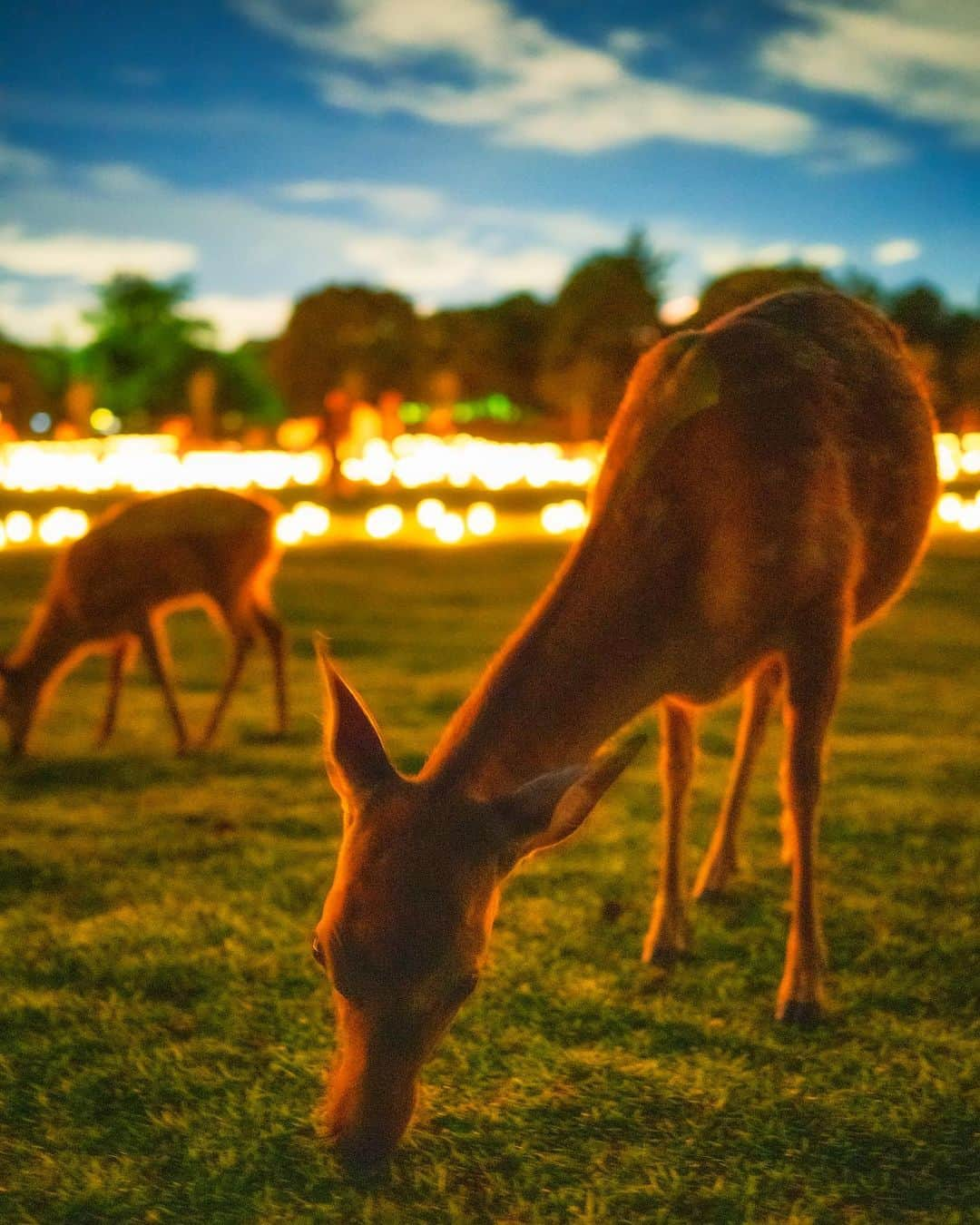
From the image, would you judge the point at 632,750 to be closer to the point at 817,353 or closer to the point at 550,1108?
the point at 550,1108

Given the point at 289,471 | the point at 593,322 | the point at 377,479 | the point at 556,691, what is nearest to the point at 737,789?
the point at 556,691

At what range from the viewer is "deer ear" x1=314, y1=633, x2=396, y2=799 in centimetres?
304

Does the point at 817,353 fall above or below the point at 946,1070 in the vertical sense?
above

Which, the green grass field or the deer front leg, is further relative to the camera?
the deer front leg

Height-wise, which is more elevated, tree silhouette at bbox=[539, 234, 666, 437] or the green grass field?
tree silhouette at bbox=[539, 234, 666, 437]

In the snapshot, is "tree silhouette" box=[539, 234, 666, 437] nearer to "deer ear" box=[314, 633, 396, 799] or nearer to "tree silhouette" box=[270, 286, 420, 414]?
Result: "tree silhouette" box=[270, 286, 420, 414]

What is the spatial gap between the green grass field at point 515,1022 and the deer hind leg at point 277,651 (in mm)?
741

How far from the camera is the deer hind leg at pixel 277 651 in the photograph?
8.20m

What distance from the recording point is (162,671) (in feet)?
25.8

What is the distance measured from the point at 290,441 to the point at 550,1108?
6797 centimetres

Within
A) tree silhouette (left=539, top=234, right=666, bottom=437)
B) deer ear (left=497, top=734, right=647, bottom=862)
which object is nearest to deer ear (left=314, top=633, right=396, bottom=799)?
deer ear (left=497, top=734, right=647, bottom=862)

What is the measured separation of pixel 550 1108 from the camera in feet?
11.7

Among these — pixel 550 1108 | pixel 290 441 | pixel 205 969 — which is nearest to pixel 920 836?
pixel 550 1108

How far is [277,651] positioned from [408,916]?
6026mm
